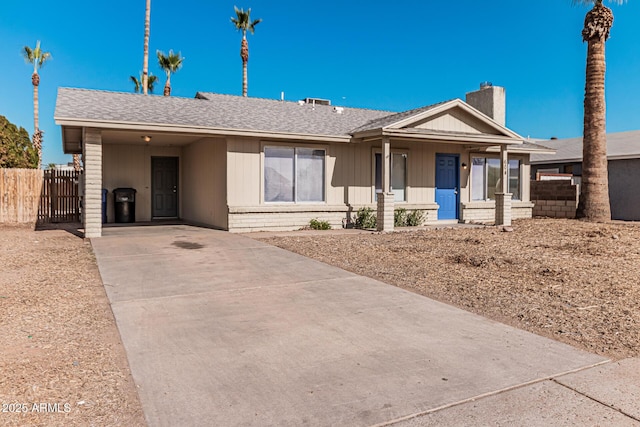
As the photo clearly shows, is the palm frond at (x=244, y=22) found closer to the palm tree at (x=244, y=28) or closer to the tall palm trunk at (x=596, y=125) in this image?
the palm tree at (x=244, y=28)

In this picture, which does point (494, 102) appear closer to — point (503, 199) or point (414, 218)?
point (503, 199)

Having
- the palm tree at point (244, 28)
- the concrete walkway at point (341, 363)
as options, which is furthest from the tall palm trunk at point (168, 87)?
the concrete walkway at point (341, 363)

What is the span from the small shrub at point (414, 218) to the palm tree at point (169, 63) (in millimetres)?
30690

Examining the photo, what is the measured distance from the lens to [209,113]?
47.2 ft

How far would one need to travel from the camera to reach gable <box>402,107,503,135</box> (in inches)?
596

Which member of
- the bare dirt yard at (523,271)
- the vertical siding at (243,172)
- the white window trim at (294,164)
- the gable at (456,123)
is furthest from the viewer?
the gable at (456,123)

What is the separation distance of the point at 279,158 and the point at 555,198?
1323 cm

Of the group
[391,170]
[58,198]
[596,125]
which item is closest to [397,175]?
[391,170]

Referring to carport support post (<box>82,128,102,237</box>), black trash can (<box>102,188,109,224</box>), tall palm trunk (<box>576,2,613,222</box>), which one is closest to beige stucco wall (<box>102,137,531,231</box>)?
black trash can (<box>102,188,109,224</box>)

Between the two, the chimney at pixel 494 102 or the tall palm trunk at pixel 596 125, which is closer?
the tall palm trunk at pixel 596 125

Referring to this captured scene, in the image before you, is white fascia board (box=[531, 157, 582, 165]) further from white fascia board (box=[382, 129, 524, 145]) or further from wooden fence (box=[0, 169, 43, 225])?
wooden fence (box=[0, 169, 43, 225])

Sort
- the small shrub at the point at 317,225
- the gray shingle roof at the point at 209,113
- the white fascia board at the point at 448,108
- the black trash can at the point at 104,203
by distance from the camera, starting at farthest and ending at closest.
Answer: the black trash can at the point at 104,203 → the small shrub at the point at 317,225 → the white fascia board at the point at 448,108 → the gray shingle roof at the point at 209,113

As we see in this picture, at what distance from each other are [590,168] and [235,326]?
17599mm

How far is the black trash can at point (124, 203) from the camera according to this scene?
1605cm
